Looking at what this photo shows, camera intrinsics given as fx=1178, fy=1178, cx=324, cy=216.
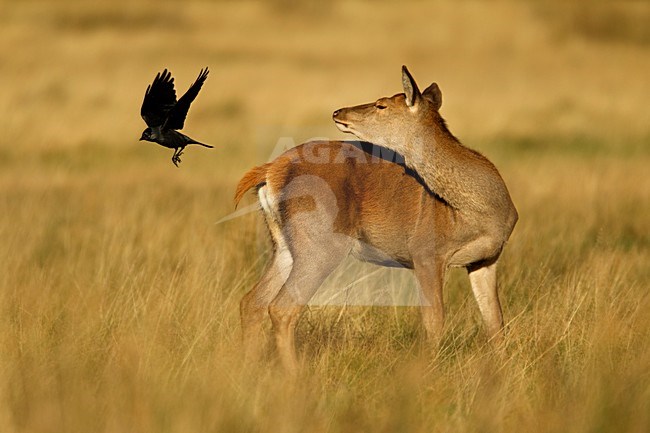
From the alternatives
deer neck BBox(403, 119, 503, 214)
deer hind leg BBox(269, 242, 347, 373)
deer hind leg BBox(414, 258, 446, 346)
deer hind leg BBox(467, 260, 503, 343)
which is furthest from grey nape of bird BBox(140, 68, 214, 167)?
deer hind leg BBox(467, 260, 503, 343)

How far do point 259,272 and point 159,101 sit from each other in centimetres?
225

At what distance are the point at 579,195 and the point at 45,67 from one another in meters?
13.0

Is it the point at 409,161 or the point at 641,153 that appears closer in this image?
the point at 409,161

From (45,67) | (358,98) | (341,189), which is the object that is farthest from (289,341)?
(45,67)

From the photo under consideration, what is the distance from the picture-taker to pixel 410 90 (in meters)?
6.07

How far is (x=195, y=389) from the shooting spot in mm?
4539

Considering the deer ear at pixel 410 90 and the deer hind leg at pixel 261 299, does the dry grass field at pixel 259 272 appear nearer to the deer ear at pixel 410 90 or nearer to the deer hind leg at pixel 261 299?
the deer hind leg at pixel 261 299

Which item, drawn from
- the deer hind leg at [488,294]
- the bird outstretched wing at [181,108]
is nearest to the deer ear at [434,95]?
the deer hind leg at [488,294]

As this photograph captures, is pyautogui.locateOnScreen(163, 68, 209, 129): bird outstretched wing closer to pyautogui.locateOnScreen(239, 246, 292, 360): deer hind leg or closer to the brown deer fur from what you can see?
the brown deer fur

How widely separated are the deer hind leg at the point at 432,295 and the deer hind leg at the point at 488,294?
0.28 meters

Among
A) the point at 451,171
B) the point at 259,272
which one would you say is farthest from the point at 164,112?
the point at 259,272

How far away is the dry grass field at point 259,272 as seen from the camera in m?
4.46

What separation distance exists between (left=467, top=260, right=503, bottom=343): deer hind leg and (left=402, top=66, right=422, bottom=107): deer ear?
3.00 feet

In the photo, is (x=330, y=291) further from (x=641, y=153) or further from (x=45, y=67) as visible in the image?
(x=45, y=67)
